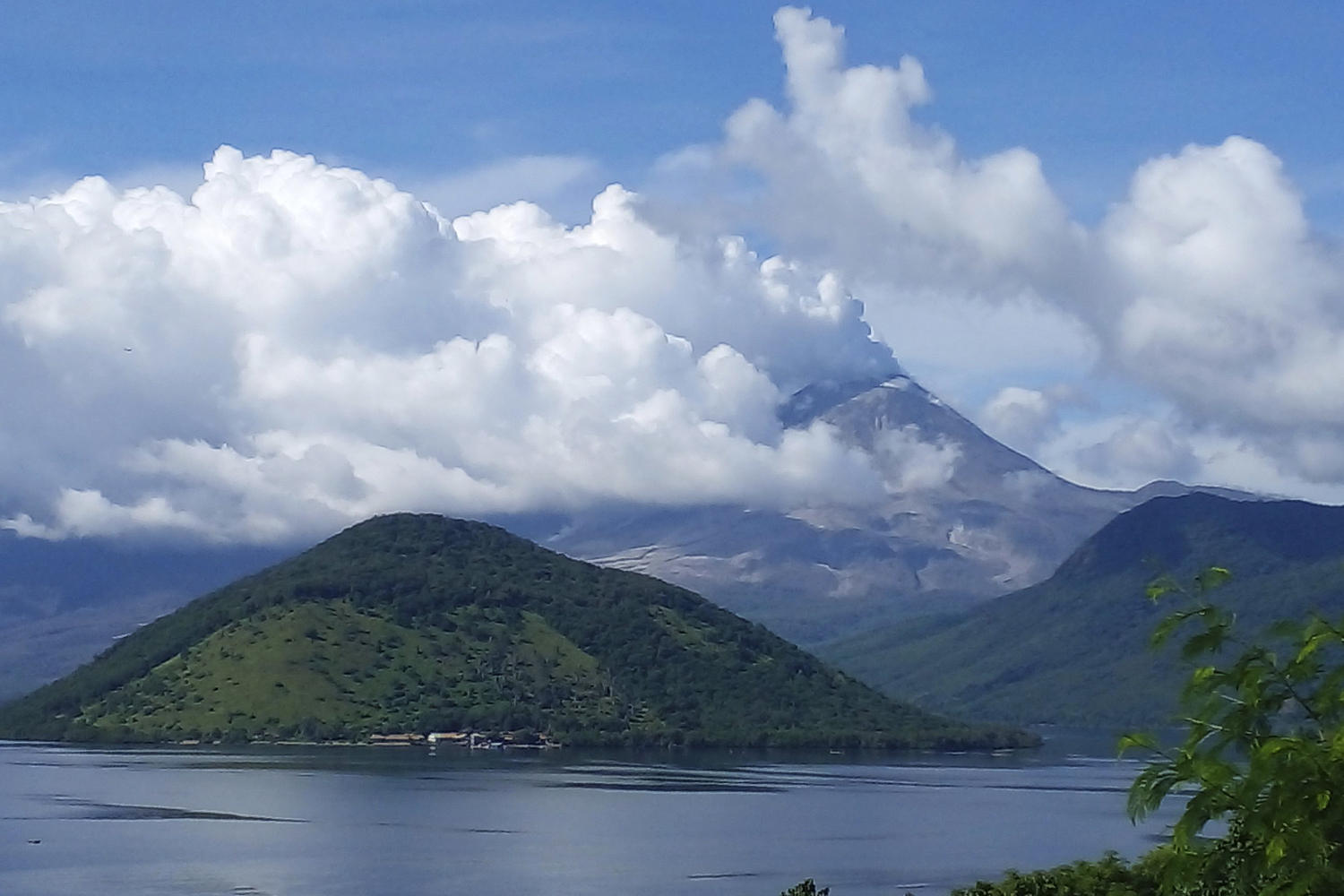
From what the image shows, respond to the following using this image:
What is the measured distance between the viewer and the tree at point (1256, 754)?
Result: 20.4m

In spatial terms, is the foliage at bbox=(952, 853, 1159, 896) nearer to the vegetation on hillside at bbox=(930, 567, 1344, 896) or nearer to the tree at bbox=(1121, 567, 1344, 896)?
the vegetation on hillside at bbox=(930, 567, 1344, 896)

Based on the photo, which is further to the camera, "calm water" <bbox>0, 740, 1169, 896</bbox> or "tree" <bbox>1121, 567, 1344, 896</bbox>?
"calm water" <bbox>0, 740, 1169, 896</bbox>

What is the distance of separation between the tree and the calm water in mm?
91423

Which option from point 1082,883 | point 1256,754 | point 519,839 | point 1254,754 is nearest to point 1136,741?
point 1254,754

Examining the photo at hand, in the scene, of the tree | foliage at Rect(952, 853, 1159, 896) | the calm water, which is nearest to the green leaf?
the tree

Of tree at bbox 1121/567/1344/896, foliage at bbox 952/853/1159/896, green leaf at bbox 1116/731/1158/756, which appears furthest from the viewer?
foliage at bbox 952/853/1159/896

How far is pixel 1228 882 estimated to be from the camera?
25.8 m

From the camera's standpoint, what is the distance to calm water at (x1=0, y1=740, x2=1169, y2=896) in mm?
118688

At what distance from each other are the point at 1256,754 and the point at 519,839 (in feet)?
422

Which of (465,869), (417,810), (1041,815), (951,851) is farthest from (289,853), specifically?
(1041,815)

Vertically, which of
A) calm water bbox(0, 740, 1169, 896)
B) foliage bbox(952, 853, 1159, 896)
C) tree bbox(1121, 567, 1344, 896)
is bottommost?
calm water bbox(0, 740, 1169, 896)

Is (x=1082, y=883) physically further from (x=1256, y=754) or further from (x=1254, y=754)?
(x=1256, y=754)

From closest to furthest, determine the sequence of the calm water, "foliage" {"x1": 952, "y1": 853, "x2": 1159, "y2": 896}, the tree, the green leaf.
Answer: the tree < the green leaf < "foliage" {"x1": 952, "y1": 853, "x2": 1159, "y2": 896} < the calm water

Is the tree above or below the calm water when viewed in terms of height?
above
